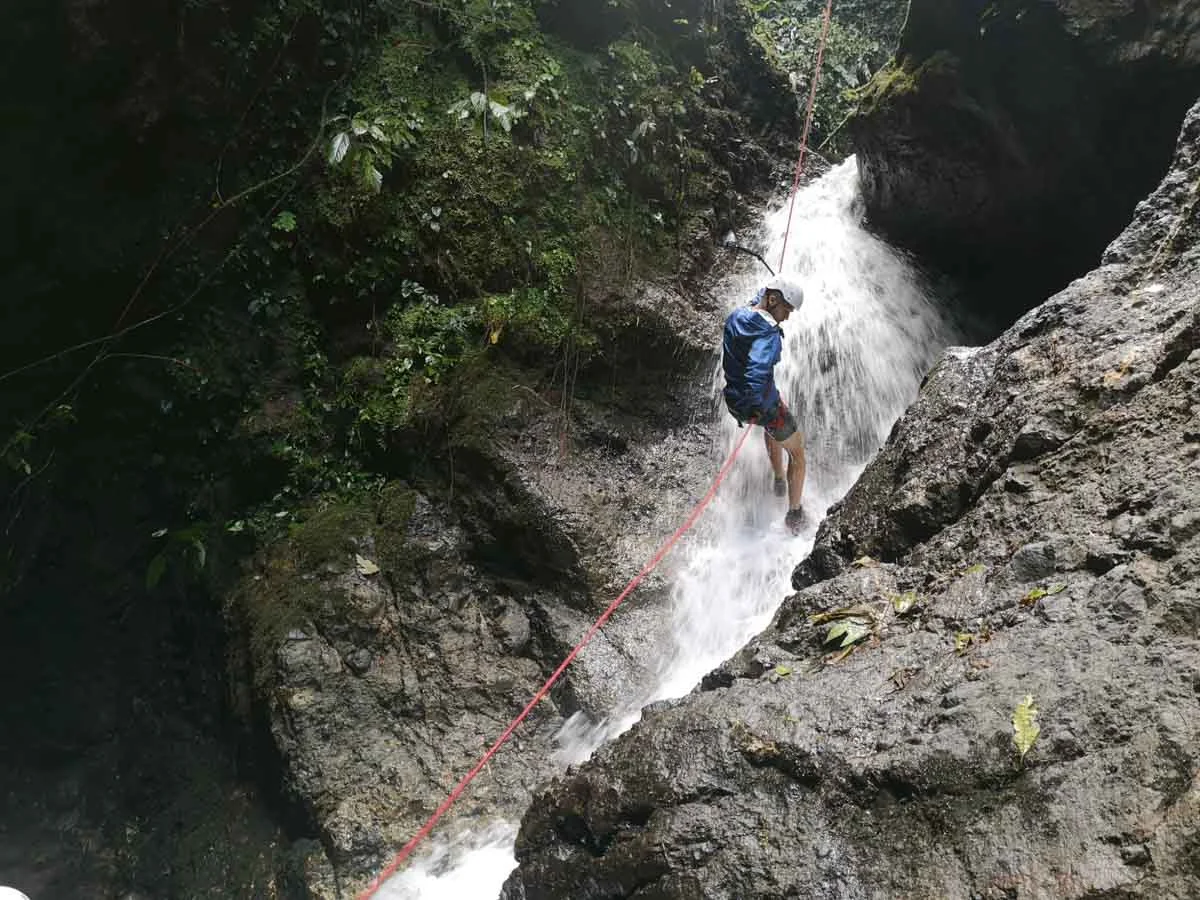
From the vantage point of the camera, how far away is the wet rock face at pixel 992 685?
1.92 meters

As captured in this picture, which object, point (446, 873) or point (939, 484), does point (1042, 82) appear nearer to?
point (939, 484)

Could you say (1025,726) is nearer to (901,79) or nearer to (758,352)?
(758,352)

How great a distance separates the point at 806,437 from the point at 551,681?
3.17m

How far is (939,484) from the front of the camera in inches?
139

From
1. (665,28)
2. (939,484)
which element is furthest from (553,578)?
(665,28)

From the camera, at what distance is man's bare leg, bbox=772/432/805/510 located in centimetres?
585

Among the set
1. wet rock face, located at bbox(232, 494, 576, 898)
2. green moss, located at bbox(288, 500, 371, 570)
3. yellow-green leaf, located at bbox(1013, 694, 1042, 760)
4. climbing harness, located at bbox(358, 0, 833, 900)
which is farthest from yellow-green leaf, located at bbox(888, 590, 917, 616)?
green moss, located at bbox(288, 500, 371, 570)

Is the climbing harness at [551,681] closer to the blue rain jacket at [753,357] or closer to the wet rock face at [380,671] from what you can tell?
the wet rock face at [380,671]

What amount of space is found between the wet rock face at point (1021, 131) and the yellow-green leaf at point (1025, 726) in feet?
17.3

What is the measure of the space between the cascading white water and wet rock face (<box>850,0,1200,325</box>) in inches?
22.6

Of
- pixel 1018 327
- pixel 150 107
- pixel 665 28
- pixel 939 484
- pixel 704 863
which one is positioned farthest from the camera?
pixel 665 28

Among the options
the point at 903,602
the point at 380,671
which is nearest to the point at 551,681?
the point at 380,671

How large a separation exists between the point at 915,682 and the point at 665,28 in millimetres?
7441

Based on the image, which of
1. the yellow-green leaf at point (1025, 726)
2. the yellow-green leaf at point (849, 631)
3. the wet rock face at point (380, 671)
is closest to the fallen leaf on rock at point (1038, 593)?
the yellow-green leaf at point (1025, 726)
